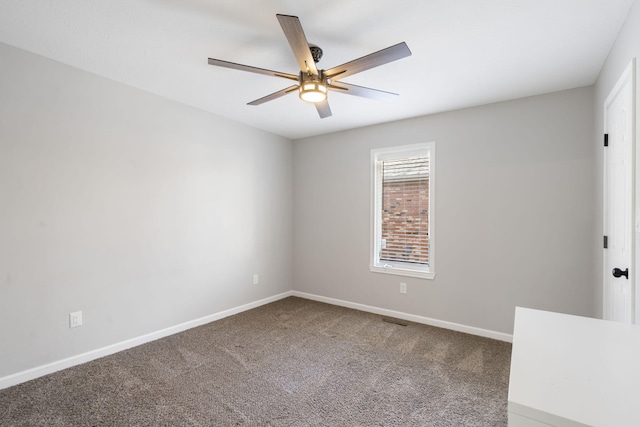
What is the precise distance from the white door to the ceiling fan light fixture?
5.81 ft

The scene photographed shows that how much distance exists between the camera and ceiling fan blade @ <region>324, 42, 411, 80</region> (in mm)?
1615

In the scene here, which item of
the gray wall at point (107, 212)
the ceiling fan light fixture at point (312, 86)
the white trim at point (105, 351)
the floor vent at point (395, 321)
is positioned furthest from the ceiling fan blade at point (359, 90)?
the white trim at point (105, 351)

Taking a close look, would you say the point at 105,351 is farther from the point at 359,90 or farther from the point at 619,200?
the point at 619,200

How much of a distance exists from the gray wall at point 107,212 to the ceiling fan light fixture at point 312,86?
6.11 ft

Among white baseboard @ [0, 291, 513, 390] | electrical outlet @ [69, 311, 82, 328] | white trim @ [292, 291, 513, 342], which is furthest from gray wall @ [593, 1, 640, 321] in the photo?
electrical outlet @ [69, 311, 82, 328]

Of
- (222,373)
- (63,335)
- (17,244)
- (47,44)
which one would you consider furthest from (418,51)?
(63,335)

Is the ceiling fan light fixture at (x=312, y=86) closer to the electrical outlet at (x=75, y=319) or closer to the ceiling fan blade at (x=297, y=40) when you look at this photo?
the ceiling fan blade at (x=297, y=40)

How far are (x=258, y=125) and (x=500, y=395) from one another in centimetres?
379

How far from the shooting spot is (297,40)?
1.63 m

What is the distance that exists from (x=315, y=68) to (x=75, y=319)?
279 centimetres

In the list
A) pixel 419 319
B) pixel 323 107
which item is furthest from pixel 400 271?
pixel 323 107

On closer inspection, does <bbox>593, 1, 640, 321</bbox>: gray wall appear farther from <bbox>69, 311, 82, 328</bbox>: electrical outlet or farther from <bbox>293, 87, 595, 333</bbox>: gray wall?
<bbox>69, 311, 82, 328</bbox>: electrical outlet

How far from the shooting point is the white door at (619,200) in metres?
1.74

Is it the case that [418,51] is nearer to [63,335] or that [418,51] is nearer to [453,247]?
[453,247]
